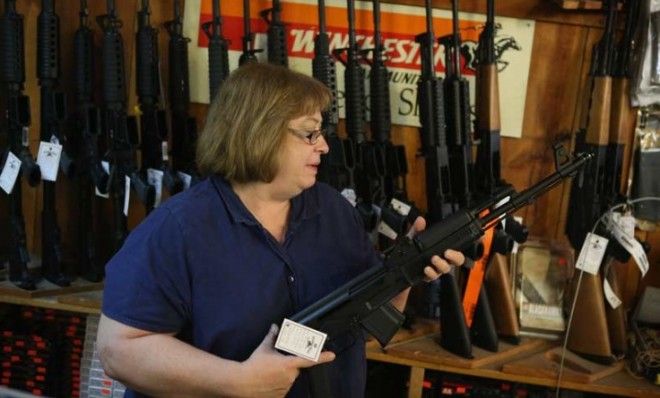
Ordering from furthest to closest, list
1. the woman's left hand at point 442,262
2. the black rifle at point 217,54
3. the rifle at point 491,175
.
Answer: the black rifle at point 217,54
the rifle at point 491,175
the woman's left hand at point 442,262

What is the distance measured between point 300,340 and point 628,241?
3.93ft

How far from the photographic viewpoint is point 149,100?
203 cm

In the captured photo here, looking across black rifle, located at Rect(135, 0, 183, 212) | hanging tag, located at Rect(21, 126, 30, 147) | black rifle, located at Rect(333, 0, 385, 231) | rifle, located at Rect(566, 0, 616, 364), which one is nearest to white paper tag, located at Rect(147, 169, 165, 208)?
black rifle, located at Rect(135, 0, 183, 212)

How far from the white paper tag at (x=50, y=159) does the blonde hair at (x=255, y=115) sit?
0.95 m

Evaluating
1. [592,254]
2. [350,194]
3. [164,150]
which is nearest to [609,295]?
[592,254]

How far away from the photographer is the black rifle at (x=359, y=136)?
1974 mm

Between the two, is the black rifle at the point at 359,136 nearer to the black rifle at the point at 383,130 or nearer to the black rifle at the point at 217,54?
the black rifle at the point at 383,130

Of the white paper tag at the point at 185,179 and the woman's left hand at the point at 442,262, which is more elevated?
the white paper tag at the point at 185,179

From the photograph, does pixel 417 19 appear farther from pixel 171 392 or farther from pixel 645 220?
pixel 171 392

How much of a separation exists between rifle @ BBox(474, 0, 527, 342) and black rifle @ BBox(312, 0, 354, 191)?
40cm

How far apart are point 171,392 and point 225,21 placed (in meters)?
1.38

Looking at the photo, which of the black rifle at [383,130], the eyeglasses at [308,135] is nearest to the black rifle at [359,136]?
the black rifle at [383,130]

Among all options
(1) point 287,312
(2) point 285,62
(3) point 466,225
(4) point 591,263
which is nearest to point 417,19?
(2) point 285,62

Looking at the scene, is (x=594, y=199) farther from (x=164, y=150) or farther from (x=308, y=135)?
(x=164, y=150)
